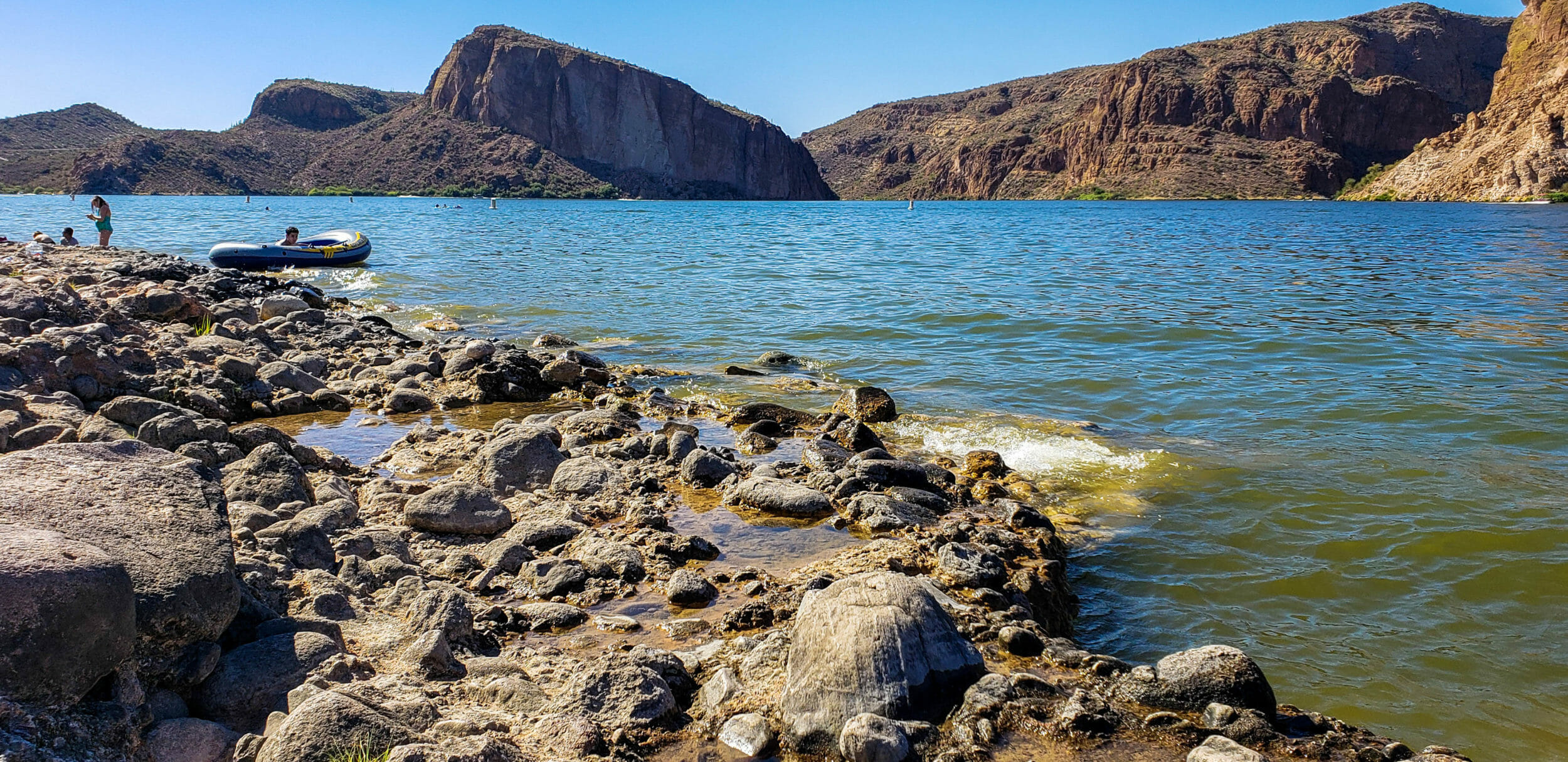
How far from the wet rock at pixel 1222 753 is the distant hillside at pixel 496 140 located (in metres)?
123

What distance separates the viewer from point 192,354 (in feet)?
32.8

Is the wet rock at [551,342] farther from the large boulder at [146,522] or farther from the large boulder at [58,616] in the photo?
the large boulder at [58,616]

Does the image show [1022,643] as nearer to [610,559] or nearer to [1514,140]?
[610,559]

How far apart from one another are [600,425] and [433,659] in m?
4.84

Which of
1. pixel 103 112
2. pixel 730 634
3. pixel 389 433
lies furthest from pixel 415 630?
pixel 103 112

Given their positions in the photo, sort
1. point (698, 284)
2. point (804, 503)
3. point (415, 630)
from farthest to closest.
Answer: point (698, 284) < point (804, 503) < point (415, 630)

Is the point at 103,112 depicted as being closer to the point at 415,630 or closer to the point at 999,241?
the point at 999,241

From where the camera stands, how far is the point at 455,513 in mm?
5707

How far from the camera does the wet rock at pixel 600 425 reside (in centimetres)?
835

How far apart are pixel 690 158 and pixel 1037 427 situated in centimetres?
15437

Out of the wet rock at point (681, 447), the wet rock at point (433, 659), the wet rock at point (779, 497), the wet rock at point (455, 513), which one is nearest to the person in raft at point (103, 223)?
the wet rock at point (681, 447)

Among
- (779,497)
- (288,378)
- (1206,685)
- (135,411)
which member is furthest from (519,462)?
(1206,685)

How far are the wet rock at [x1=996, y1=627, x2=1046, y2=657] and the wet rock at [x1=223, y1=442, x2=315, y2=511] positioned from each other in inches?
168

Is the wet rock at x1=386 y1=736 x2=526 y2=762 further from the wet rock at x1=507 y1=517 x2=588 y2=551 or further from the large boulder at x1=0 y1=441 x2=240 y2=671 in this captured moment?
the wet rock at x1=507 y1=517 x2=588 y2=551
